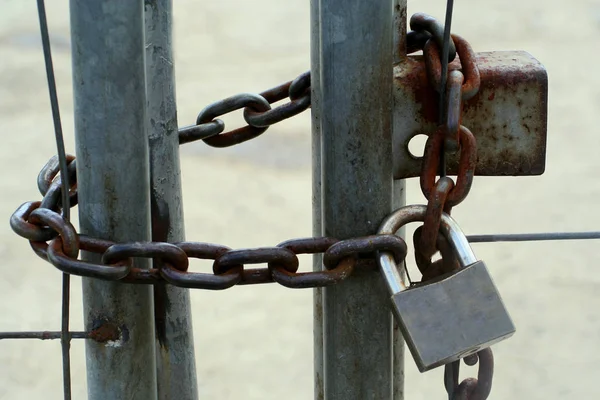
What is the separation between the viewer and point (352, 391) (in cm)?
74

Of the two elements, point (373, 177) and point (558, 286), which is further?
point (558, 286)

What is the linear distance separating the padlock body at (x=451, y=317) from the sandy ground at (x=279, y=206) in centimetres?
164

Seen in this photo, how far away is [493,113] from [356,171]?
0.16m

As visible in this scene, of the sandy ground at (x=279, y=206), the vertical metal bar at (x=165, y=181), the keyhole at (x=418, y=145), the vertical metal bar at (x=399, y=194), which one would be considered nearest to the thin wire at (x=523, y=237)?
the vertical metal bar at (x=399, y=194)

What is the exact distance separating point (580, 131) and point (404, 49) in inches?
104

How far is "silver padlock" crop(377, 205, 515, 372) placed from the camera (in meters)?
0.66

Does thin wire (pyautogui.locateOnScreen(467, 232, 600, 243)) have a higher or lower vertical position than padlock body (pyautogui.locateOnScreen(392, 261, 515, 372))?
higher

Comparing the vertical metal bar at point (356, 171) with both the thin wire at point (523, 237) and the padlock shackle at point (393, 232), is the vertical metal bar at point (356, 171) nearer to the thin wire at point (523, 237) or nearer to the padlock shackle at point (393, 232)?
the padlock shackle at point (393, 232)

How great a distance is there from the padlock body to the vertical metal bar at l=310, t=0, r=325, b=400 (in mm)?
154

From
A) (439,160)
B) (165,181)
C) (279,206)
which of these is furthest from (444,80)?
(279,206)

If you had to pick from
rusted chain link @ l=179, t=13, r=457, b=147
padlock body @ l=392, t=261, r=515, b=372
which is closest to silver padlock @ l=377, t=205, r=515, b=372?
padlock body @ l=392, t=261, r=515, b=372

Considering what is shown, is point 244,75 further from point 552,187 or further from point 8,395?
point 8,395

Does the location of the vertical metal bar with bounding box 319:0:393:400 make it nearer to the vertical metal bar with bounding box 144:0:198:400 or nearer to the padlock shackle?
the padlock shackle

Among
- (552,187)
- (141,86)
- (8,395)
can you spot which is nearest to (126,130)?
(141,86)
